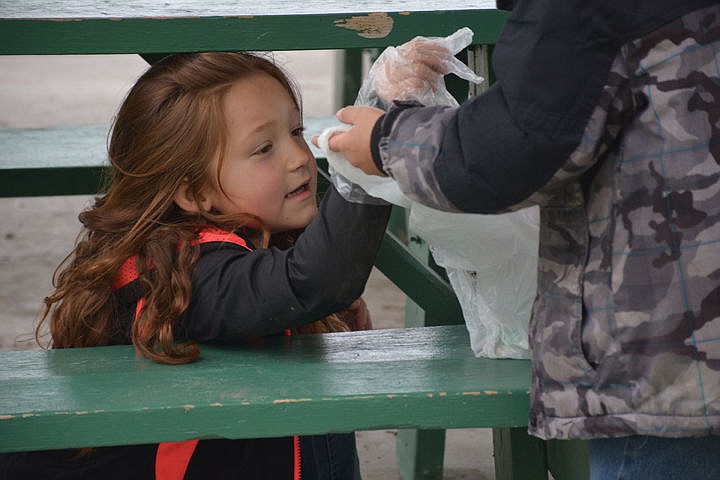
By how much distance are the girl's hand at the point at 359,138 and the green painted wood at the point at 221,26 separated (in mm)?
378

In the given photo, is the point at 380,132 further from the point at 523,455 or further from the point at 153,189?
the point at 523,455

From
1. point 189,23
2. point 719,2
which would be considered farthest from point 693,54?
point 189,23

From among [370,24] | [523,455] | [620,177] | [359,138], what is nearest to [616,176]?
[620,177]

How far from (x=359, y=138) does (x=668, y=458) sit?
0.55m

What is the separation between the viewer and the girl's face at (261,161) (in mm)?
1908

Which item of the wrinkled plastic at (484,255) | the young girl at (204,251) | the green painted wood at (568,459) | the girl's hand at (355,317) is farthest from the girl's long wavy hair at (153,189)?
the green painted wood at (568,459)

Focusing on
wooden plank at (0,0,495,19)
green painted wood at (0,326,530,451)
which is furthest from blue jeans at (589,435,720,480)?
wooden plank at (0,0,495,19)

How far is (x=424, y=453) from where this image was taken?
111 inches

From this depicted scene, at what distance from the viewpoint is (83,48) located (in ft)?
5.85

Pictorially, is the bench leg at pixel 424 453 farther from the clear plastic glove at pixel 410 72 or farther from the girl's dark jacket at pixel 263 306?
the clear plastic glove at pixel 410 72

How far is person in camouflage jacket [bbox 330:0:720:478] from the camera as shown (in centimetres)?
124

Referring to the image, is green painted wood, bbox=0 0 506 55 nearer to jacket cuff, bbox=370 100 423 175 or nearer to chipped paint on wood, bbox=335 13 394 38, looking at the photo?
chipped paint on wood, bbox=335 13 394 38

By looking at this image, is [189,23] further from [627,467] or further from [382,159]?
[627,467]

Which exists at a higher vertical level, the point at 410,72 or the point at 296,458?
the point at 410,72
